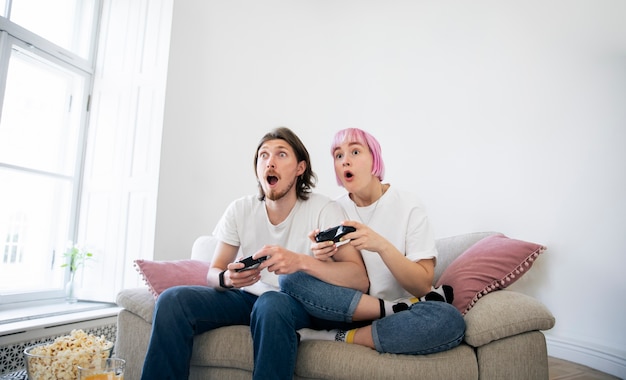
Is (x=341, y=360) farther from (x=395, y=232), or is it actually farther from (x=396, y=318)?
(x=395, y=232)

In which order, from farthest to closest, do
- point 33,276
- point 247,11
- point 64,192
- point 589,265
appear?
point 247,11 → point 64,192 → point 33,276 → point 589,265

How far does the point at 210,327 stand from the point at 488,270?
1.00 m

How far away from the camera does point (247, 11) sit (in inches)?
132

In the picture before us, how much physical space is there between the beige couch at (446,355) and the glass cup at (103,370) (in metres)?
0.40

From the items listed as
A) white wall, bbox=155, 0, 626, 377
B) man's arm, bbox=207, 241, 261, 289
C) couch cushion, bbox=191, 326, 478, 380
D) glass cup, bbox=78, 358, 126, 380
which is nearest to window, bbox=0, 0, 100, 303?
white wall, bbox=155, 0, 626, 377

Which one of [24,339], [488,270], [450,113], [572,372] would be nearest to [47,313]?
[24,339]

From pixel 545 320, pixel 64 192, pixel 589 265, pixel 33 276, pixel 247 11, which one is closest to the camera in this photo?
pixel 545 320

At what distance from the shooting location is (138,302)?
1564mm

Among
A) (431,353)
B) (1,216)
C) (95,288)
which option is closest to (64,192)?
(1,216)

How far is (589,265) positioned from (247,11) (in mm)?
2876

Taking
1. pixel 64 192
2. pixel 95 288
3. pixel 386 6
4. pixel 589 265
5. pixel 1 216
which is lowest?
pixel 95 288

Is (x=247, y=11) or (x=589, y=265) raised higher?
(x=247, y=11)

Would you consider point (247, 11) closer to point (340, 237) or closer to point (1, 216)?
point (1, 216)

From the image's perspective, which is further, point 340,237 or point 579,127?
point 579,127
